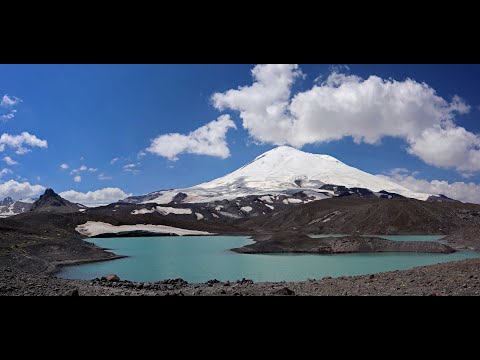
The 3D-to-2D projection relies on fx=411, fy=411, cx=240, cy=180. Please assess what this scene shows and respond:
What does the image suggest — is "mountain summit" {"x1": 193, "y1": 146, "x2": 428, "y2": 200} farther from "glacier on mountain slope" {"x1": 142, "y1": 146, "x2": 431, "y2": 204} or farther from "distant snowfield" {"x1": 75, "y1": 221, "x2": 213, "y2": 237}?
"distant snowfield" {"x1": 75, "y1": 221, "x2": 213, "y2": 237}

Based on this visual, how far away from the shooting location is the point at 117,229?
175 ft

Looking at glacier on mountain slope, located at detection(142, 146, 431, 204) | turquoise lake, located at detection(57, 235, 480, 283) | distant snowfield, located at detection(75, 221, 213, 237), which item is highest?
glacier on mountain slope, located at detection(142, 146, 431, 204)

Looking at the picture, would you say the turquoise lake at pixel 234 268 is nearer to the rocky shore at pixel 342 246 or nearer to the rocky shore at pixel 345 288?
the rocky shore at pixel 342 246

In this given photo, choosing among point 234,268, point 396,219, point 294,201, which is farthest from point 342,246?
point 294,201

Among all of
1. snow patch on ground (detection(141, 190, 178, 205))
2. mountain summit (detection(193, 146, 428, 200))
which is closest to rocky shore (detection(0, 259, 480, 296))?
snow patch on ground (detection(141, 190, 178, 205))

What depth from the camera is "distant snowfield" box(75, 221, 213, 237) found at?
163ft

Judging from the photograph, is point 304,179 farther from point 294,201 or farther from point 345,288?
point 345,288

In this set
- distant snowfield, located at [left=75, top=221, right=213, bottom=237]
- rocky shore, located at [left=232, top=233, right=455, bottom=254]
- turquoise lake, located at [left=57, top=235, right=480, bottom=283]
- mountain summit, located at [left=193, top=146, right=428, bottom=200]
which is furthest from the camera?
mountain summit, located at [left=193, top=146, right=428, bottom=200]

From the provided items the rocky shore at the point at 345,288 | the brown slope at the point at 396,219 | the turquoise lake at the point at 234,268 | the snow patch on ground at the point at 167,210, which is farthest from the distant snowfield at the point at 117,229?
the rocky shore at the point at 345,288

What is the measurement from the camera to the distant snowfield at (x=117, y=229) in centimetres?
4974

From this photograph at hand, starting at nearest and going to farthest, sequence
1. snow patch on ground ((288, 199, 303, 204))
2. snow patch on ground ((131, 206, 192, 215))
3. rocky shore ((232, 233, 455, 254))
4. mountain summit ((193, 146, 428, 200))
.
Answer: rocky shore ((232, 233, 455, 254))
snow patch on ground ((131, 206, 192, 215))
snow patch on ground ((288, 199, 303, 204))
mountain summit ((193, 146, 428, 200))
